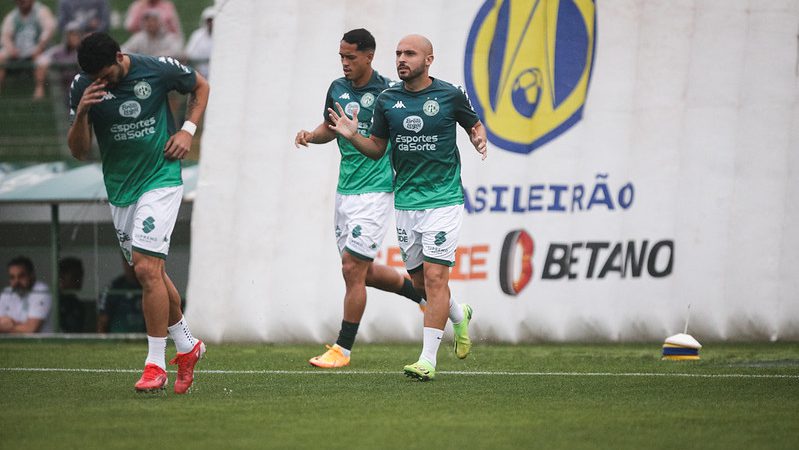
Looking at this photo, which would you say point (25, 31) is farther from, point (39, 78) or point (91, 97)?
point (91, 97)

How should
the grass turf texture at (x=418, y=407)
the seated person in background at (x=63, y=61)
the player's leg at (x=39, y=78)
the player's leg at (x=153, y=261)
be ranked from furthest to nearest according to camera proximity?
1. the player's leg at (x=39, y=78)
2. the seated person in background at (x=63, y=61)
3. the player's leg at (x=153, y=261)
4. the grass turf texture at (x=418, y=407)

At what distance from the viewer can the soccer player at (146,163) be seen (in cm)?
781

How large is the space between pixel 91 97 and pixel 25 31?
42.8 feet

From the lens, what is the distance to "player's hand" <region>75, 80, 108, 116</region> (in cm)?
759

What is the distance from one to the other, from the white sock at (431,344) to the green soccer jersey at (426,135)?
85cm

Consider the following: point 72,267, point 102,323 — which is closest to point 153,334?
point 102,323

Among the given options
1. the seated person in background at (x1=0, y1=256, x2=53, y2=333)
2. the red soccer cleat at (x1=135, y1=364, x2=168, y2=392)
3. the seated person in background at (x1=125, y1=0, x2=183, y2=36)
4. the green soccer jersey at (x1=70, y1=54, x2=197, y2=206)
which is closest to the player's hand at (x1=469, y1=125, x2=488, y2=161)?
the green soccer jersey at (x1=70, y1=54, x2=197, y2=206)

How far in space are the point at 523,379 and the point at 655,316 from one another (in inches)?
180

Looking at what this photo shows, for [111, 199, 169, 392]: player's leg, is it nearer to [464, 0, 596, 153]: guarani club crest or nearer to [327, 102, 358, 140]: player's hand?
[327, 102, 358, 140]: player's hand

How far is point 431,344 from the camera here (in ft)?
28.9

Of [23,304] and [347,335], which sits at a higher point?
[347,335]

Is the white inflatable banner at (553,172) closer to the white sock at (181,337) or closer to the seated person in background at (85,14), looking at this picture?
the seated person in background at (85,14)

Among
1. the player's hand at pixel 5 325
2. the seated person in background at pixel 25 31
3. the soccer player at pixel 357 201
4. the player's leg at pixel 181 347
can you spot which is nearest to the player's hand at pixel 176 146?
the player's leg at pixel 181 347

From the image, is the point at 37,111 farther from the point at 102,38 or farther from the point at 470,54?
the point at 102,38
